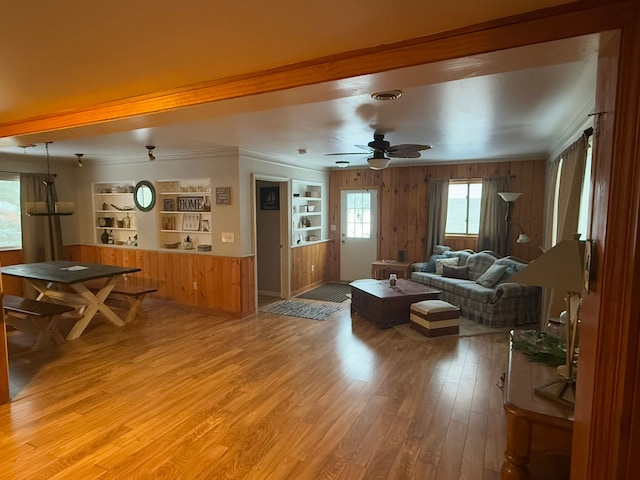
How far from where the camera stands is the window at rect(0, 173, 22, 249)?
5891 mm

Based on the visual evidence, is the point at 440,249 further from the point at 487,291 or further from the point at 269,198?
the point at 269,198

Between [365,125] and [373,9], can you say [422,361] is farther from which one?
[373,9]

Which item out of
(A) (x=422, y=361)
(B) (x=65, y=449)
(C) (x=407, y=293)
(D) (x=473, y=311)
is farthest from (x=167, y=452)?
(D) (x=473, y=311)

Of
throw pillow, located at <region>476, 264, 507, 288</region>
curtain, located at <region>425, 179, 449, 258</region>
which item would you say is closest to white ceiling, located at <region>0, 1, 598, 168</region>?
curtain, located at <region>425, 179, 449, 258</region>

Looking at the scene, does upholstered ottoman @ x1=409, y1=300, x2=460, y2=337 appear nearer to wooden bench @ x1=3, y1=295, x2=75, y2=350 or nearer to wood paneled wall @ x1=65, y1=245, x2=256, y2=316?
wood paneled wall @ x1=65, y1=245, x2=256, y2=316

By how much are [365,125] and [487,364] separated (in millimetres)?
2669

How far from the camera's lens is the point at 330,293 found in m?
6.92

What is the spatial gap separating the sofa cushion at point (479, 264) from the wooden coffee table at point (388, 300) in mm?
974

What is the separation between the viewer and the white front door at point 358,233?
24.5 ft

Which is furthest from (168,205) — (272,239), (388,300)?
(388,300)

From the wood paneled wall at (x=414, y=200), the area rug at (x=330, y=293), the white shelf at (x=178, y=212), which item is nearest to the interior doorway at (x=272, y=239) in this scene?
the area rug at (x=330, y=293)

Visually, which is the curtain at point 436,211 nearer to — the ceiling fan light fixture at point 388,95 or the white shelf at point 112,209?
the ceiling fan light fixture at point 388,95

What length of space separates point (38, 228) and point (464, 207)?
7253 mm

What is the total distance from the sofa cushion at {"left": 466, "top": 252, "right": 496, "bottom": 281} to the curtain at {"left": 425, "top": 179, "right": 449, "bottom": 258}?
3.27 feet
